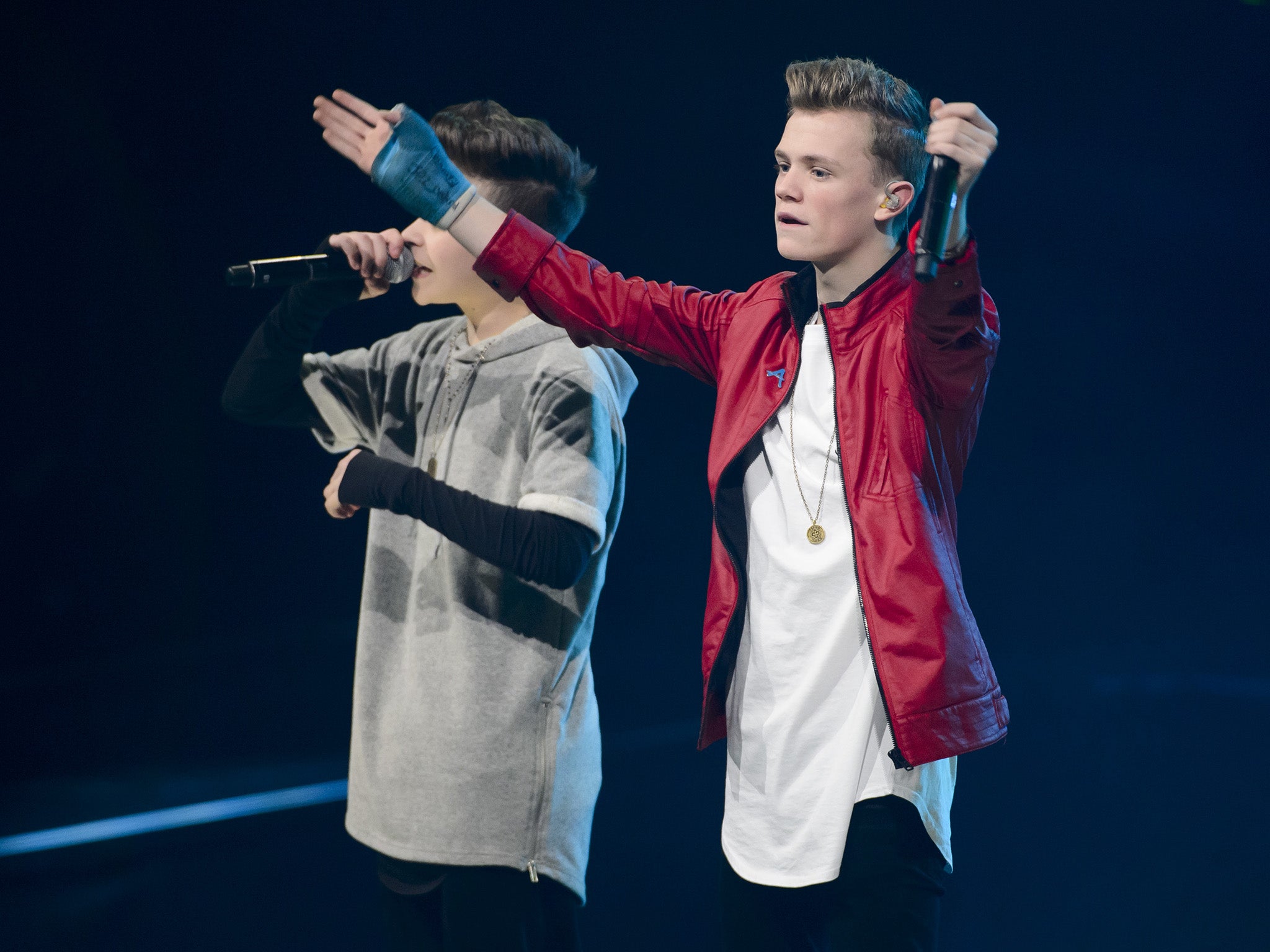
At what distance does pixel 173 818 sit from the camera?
7.75 feet

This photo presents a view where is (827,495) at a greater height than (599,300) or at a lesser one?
lesser

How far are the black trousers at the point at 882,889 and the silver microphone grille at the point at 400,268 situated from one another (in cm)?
81

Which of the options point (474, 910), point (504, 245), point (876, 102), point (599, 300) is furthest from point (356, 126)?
point (474, 910)

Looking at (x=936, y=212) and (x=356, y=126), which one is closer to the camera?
(x=936, y=212)

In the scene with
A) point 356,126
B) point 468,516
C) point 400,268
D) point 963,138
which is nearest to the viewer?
point 963,138

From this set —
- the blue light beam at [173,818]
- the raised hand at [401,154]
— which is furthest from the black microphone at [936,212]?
the blue light beam at [173,818]

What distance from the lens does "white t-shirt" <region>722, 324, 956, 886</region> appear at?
1.03 m

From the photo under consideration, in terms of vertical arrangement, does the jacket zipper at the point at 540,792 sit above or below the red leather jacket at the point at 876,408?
below

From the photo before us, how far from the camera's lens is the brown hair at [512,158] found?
4.65ft

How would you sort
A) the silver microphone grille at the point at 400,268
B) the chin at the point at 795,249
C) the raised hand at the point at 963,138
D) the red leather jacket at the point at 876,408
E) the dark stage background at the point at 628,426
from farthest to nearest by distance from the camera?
the dark stage background at the point at 628,426
the silver microphone grille at the point at 400,268
the chin at the point at 795,249
the red leather jacket at the point at 876,408
the raised hand at the point at 963,138

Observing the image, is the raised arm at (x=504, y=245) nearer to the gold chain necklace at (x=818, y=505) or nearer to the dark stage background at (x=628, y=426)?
the gold chain necklace at (x=818, y=505)

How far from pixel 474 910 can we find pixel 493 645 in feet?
0.99

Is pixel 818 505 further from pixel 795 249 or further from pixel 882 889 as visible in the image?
pixel 882 889

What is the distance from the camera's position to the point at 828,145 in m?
1.09
